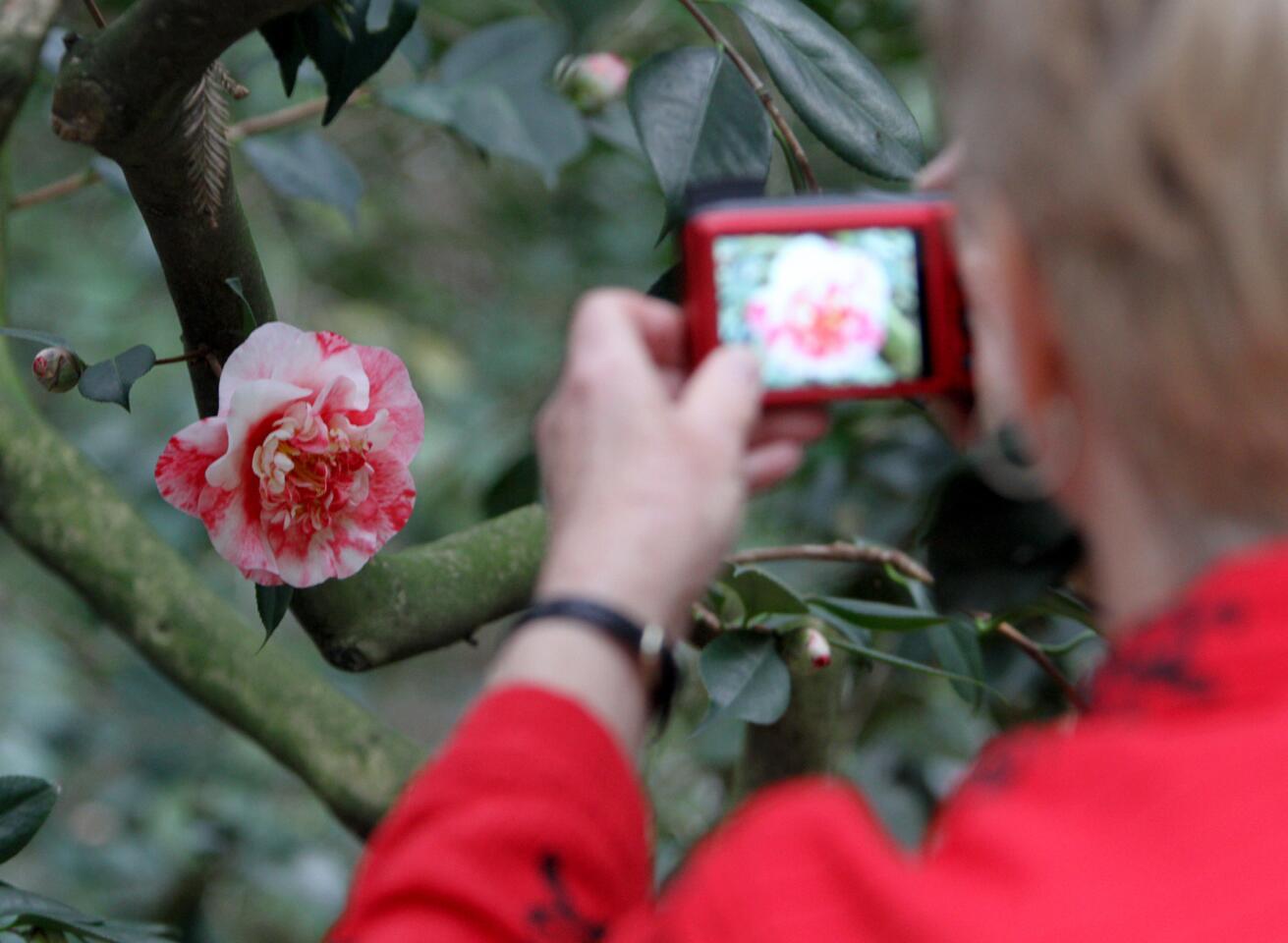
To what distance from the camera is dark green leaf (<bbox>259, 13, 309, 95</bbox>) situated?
0.69 meters

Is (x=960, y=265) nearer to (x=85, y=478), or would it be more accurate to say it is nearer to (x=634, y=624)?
(x=634, y=624)

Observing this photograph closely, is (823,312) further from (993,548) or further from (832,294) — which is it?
(993,548)

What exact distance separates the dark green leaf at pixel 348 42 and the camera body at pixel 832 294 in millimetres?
275

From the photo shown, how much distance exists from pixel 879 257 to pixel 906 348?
0.03 meters

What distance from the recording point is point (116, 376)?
704mm

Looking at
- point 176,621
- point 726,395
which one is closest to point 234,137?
point 176,621

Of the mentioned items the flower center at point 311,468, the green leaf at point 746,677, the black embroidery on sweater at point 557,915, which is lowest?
the green leaf at point 746,677

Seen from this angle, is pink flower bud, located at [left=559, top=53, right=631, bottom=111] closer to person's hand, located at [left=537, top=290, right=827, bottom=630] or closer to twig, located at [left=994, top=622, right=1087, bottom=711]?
twig, located at [left=994, top=622, right=1087, bottom=711]

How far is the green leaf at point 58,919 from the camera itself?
0.67 meters

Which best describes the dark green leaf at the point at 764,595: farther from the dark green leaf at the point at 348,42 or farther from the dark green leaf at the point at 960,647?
the dark green leaf at the point at 348,42

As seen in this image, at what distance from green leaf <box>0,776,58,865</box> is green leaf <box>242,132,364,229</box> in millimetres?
468

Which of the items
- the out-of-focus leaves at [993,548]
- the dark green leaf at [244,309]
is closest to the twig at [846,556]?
the out-of-focus leaves at [993,548]

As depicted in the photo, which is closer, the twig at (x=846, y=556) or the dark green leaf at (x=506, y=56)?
the twig at (x=846, y=556)

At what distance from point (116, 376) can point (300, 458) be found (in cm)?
9
